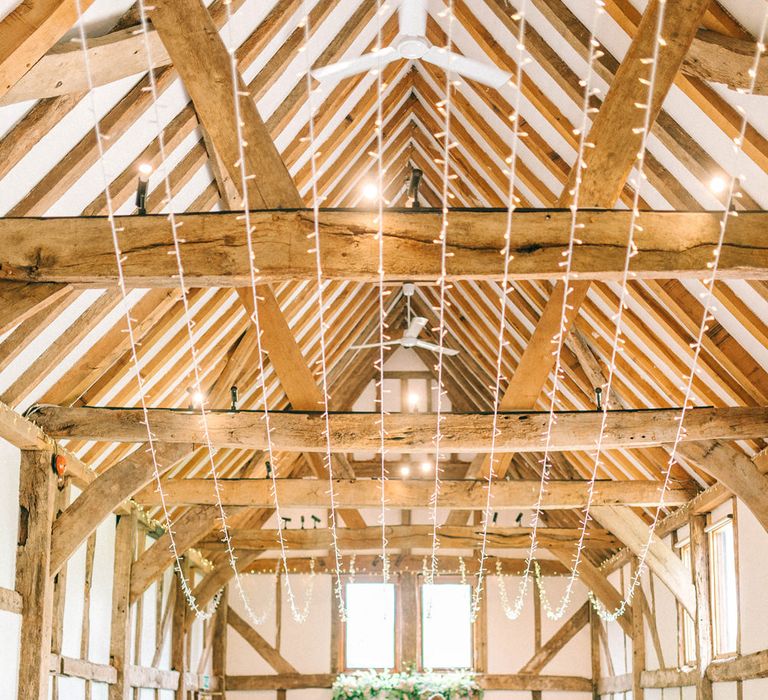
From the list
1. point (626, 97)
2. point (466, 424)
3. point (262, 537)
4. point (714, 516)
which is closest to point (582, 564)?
point (714, 516)

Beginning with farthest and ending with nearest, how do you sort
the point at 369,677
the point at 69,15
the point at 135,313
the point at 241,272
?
the point at 369,677 → the point at 135,313 → the point at 241,272 → the point at 69,15

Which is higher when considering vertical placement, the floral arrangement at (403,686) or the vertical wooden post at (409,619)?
the vertical wooden post at (409,619)

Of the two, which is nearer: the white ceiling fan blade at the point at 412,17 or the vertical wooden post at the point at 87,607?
the white ceiling fan blade at the point at 412,17

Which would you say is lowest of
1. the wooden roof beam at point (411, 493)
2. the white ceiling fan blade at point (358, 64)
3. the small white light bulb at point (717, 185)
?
the wooden roof beam at point (411, 493)

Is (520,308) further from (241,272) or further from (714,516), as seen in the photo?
(241,272)

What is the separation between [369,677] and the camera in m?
12.9

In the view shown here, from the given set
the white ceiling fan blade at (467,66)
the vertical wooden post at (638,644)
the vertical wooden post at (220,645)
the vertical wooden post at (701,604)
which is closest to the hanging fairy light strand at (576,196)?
the white ceiling fan blade at (467,66)

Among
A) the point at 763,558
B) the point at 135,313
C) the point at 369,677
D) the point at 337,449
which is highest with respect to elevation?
the point at 135,313

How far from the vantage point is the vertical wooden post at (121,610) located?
32.0 ft

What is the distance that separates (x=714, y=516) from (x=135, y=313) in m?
5.42

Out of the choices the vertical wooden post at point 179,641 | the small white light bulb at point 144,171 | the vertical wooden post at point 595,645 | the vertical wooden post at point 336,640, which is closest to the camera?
the small white light bulb at point 144,171

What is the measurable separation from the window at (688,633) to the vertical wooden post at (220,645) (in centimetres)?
622

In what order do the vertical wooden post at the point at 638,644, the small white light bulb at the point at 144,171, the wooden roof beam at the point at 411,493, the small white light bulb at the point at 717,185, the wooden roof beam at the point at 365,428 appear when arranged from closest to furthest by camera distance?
the small white light bulb at the point at 144,171 → the small white light bulb at the point at 717,185 → the wooden roof beam at the point at 365,428 → the wooden roof beam at the point at 411,493 → the vertical wooden post at the point at 638,644

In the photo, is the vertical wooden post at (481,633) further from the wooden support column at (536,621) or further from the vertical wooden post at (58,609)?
the vertical wooden post at (58,609)
